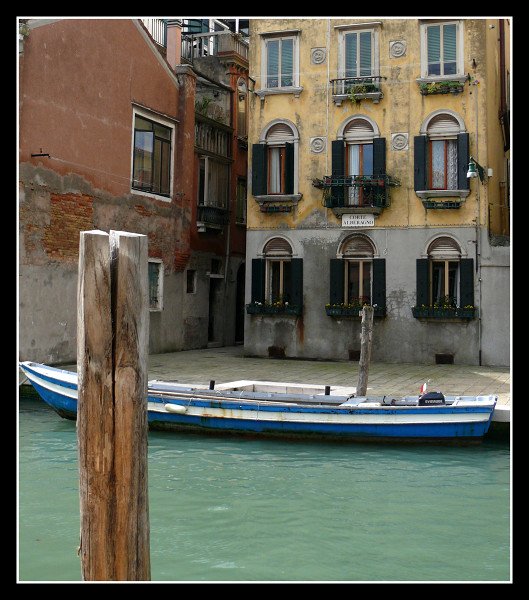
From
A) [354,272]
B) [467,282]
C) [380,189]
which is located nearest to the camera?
[467,282]

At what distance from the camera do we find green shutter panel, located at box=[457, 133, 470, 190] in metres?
16.3

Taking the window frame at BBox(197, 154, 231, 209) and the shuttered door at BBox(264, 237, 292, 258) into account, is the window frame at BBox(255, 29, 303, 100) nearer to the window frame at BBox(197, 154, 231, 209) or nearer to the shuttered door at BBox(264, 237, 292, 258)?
the window frame at BBox(197, 154, 231, 209)

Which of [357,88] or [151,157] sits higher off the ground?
[357,88]

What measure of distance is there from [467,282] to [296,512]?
10.5 meters

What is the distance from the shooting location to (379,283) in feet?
56.1

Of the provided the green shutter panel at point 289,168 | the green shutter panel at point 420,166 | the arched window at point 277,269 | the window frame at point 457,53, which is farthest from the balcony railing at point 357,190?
the window frame at point 457,53

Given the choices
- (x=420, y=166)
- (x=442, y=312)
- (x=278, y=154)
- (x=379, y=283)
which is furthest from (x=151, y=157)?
(x=442, y=312)

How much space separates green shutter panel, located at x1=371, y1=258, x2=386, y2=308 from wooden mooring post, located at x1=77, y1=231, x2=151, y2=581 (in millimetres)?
13668

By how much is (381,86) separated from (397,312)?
531 centimetres

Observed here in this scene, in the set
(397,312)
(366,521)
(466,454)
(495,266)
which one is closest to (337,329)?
(397,312)

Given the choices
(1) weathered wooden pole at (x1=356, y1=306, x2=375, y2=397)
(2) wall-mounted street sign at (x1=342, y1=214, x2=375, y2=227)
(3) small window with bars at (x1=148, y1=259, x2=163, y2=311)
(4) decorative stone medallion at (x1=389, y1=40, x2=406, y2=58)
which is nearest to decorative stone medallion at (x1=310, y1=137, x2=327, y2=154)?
(2) wall-mounted street sign at (x1=342, y1=214, x2=375, y2=227)

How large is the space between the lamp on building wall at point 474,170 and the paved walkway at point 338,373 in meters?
4.03

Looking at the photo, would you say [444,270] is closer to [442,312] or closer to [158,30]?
[442,312]
